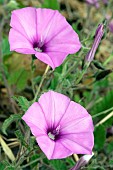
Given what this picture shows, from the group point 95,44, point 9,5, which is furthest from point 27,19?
point 9,5

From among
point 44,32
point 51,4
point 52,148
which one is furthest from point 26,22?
point 51,4

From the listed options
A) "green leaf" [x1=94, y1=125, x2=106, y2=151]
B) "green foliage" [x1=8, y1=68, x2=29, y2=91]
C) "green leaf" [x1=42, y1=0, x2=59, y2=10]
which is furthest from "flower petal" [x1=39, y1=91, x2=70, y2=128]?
"green leaf" [x1=42, y1=0, x2=59, y2=10]

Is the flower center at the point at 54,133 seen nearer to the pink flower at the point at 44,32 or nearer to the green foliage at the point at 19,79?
the pink flower at the point at 44,32

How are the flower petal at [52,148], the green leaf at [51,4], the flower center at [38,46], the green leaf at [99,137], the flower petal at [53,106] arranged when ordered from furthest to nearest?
the green leaf at [51,4] → the green leaf at [99,137] → the flower center at [38,46] → the flower petal at [53,106] → the flower petal at [52,148]

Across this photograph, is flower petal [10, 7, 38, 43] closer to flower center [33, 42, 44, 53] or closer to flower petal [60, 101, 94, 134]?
flower center [33, 42, 44, 53]

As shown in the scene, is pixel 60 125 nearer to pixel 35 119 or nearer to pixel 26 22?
pixel 35 119

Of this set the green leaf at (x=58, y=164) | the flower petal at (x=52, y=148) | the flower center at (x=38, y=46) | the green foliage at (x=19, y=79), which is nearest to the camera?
the flower petal at (x=52, y=148)

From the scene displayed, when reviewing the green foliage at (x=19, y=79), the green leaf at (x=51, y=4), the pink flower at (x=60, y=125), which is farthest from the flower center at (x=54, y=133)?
the green leaf at (x=51, y=4)

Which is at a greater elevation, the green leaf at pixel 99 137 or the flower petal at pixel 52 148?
the flower petal at pixel 52 148
